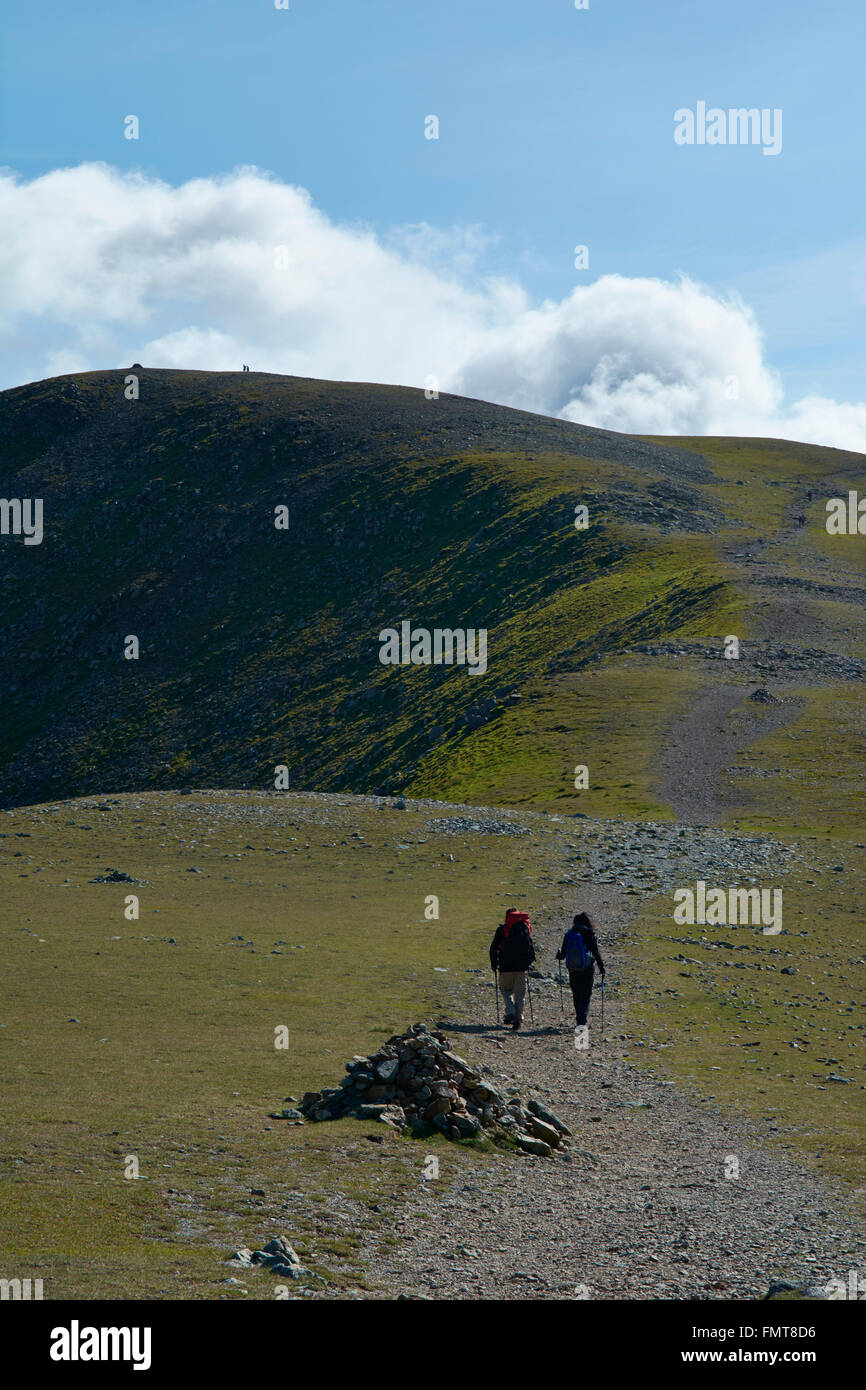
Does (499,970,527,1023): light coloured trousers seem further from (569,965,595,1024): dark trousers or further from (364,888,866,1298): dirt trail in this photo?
(364,888,866,1298): dirt trail

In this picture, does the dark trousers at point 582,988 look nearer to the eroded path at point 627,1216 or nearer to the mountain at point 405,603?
the eroded path at point 627,1216

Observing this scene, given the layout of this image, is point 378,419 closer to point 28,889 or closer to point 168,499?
point 168,499

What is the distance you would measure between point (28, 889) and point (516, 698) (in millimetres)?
52795

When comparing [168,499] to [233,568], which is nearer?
[233,568]

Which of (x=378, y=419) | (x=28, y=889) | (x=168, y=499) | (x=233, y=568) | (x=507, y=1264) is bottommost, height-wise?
(x=507, y=1264)

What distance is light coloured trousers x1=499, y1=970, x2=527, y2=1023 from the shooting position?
27.0 m

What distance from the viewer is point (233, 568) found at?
520 ft

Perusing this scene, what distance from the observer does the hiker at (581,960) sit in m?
26.4

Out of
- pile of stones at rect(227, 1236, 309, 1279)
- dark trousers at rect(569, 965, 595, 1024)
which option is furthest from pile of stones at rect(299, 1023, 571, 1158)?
dark trousers at rect(569, 965, 595, 1024)

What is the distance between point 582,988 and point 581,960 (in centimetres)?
68

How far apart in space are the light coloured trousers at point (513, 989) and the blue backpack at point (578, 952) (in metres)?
1.21

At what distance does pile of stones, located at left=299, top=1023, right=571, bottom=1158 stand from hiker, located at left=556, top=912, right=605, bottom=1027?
6.54 meters

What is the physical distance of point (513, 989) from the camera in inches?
1069
